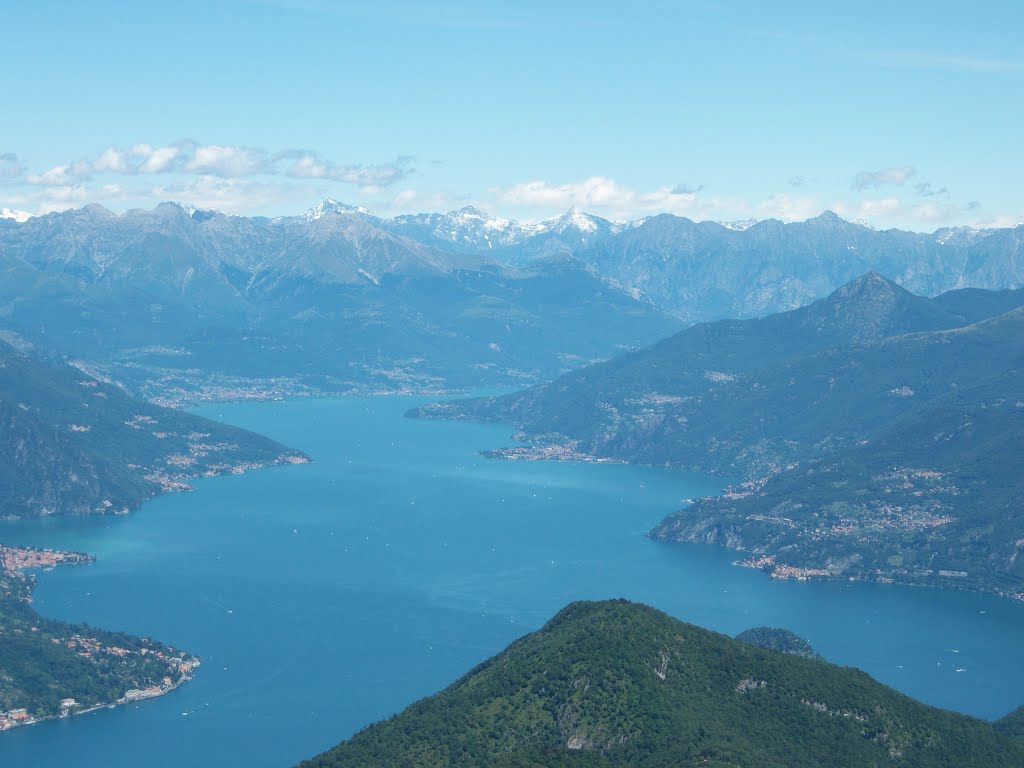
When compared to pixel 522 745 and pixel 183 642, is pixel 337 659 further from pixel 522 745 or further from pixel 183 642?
pixel 522 745

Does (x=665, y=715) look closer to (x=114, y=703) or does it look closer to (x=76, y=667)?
(x=114, y=703)

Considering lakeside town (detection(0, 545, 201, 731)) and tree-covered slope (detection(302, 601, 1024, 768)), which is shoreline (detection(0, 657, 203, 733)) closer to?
lakeside town (detection(0, 545, 201, 731))

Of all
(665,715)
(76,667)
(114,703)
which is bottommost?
(114,703)

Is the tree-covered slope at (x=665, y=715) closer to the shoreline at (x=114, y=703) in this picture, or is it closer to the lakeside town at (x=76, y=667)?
the shoreline at (x=114, y=703)

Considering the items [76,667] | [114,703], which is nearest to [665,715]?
[114,703]

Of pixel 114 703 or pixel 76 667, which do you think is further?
pixel 76 667

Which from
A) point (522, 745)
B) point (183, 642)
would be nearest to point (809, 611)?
point (183, 642)

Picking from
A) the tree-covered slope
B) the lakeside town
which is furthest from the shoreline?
the tree-covered slope

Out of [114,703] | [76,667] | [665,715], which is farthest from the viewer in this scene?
[76,667]
